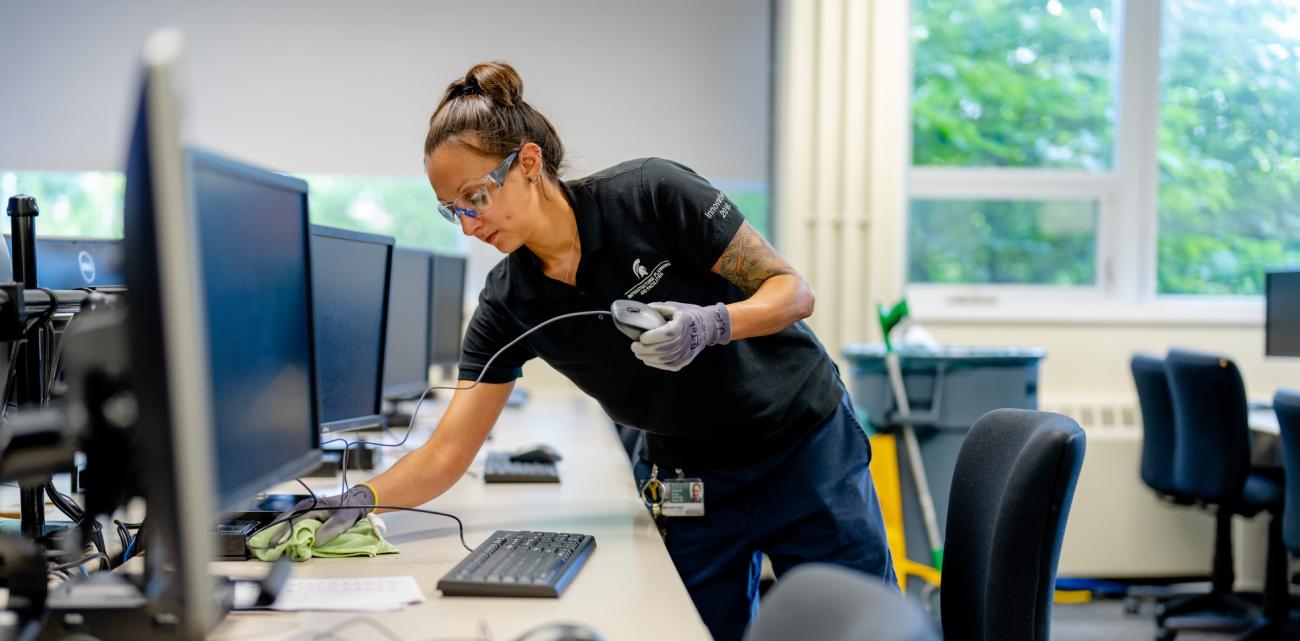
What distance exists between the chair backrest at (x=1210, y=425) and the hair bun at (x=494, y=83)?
242 centimetres

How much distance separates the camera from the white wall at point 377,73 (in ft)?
12.5

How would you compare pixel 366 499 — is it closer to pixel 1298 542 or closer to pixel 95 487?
pixel 95 487

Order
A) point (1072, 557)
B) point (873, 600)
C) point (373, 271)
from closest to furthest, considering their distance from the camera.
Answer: point (873, 600), point (373, 271), point (1072, 557)

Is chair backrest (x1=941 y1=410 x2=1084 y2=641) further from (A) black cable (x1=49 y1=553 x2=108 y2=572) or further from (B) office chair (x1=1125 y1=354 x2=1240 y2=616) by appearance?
(B) office chair (x1=1125 y1=354 x2=1240 y2=616)

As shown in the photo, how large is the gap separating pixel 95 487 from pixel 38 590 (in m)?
0.10

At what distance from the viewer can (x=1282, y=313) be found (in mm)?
3697

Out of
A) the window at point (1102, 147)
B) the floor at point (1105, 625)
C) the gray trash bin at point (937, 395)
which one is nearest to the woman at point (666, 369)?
the gray trash bin at point (937, 395)

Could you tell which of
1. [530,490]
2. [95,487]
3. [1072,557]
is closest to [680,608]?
[95,487]

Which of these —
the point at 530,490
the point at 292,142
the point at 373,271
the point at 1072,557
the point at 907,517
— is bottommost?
A: the point at 1072,557

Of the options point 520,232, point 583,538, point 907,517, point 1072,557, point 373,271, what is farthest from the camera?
point 1072,557

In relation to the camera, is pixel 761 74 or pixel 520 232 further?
pixel 761 74

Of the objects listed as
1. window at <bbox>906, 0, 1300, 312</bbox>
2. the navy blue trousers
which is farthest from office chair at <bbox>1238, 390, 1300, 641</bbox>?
the navy blue trousers

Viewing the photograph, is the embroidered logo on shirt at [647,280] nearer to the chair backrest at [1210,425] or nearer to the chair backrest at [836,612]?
the chair backrest at [836,612]

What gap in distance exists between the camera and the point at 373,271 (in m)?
1.82
